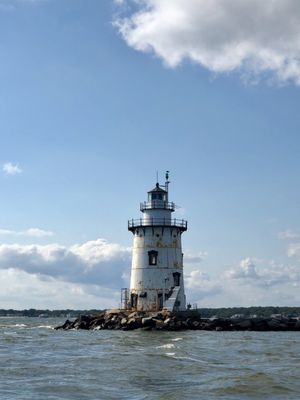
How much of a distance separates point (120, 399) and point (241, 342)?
2047 cm

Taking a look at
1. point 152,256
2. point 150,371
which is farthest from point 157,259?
point 150,371

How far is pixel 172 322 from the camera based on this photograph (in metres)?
45.0

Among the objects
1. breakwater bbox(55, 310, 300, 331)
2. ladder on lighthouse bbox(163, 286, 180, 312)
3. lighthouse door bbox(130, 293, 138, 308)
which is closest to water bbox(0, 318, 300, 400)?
breakwater bbox(55, 310, 300, 331)

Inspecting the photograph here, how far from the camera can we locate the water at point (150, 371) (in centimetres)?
1797

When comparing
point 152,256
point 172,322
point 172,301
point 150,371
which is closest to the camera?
point 150,371

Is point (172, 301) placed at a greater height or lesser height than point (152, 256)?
lesser

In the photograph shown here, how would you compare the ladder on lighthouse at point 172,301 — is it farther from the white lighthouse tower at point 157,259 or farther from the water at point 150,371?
the water at point 150,371

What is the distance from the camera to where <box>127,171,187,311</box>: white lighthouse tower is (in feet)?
161

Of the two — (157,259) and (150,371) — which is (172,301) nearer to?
(157,259)

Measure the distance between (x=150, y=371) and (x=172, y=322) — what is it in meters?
23.0

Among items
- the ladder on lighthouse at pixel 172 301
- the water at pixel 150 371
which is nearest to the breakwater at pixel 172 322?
the ladder on lighthouse at pixel 172 301

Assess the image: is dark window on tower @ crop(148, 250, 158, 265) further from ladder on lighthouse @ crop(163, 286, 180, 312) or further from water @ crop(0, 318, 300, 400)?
water @ crop(0, 318, 300, 400)

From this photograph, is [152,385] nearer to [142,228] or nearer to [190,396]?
[190,396]

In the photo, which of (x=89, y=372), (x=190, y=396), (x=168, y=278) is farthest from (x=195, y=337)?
(x=190, y=396)
